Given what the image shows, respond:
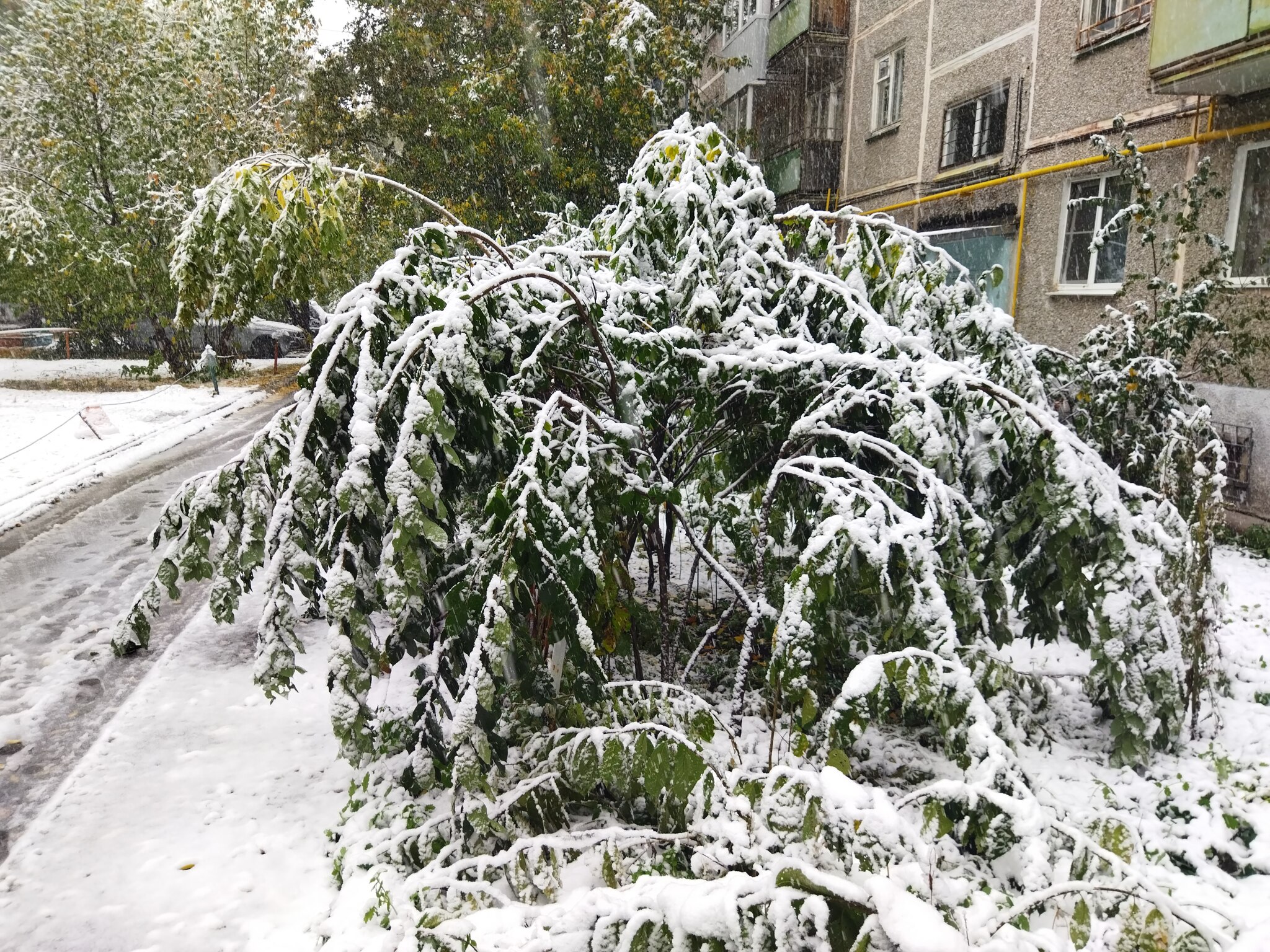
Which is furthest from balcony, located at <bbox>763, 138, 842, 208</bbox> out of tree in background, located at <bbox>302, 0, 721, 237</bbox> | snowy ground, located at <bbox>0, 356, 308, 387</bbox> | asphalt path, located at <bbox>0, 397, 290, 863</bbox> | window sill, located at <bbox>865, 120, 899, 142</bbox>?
asphalt path, located at <bbox>0, 397, 290, 863</bbox>

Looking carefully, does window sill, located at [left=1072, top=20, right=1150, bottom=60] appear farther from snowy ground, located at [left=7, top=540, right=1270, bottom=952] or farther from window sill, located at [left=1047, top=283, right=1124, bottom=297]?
snowy ground, located at [left=7, top=540, right=1270, bottom=952]

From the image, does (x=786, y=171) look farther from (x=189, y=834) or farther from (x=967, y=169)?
(x=189, y=834)

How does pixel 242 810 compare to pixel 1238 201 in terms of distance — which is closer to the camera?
pixel 242 810

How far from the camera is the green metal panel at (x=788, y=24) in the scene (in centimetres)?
1583

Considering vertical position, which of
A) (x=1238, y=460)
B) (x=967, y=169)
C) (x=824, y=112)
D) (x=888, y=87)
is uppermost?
(x=824, y=112)

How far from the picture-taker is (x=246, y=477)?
303 cm

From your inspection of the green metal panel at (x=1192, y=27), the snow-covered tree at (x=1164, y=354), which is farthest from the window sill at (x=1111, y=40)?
the snow-covered tree at (x=1164, y=354)

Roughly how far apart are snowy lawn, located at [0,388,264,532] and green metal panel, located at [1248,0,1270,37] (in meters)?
11.9

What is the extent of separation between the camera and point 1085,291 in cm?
1045

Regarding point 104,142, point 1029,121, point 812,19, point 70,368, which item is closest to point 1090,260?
point 1029,121

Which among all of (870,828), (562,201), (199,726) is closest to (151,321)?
(562,201)

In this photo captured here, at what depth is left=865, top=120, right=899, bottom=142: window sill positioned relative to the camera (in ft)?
49.6

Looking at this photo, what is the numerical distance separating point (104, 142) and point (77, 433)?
25.9ft

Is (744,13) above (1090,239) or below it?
above
